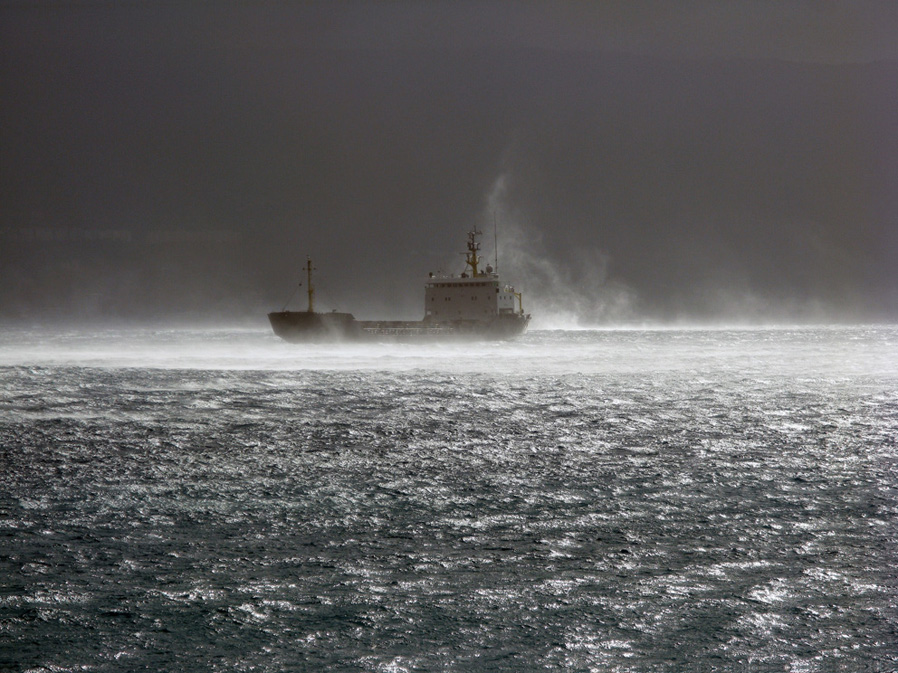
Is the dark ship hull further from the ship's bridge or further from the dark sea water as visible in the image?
the dark sea water

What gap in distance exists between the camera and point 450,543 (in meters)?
10.2

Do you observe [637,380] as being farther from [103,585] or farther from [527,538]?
[103,585]

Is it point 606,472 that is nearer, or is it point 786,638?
point 786,638

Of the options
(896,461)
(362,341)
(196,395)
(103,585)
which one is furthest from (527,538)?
(362,341)

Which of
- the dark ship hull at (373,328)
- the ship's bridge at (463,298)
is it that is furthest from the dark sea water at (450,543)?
the ship's bridge at (463,298)

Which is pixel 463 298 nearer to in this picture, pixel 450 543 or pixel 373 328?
pixel 373 328

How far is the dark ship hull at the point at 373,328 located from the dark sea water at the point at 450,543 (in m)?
60.4

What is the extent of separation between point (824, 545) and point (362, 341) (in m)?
78.9

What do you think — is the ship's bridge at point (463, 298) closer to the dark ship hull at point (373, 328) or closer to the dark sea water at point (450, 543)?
the dark ship hull at point (373, 328)

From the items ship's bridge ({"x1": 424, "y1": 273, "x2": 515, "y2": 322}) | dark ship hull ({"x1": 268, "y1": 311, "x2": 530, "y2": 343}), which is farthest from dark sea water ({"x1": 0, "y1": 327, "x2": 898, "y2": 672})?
ship's bridge ({"x1": 424, "y1": 273, "x2": 515, "y2": 322})

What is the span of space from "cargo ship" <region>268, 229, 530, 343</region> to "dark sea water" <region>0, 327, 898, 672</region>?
61.2 metres

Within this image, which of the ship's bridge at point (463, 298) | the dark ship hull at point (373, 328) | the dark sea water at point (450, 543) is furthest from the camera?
the ship's bridge at point (463, 298)

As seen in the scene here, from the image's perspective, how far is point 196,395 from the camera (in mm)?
31875

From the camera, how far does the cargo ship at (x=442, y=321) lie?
280ft
